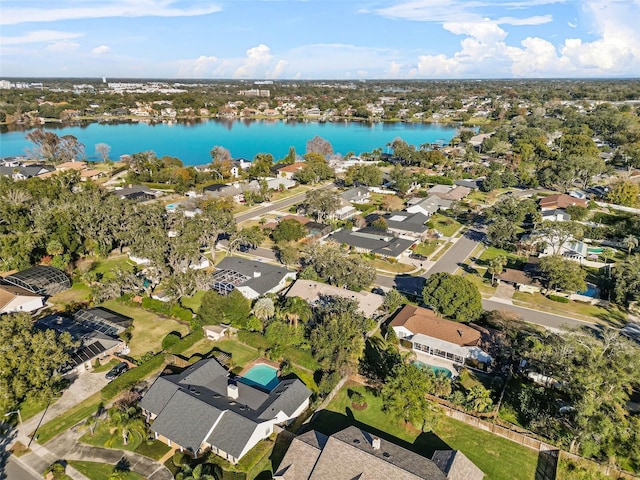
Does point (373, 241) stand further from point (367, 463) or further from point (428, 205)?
point (367, 463)

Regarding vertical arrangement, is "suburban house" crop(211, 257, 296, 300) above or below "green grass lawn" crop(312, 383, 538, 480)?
above

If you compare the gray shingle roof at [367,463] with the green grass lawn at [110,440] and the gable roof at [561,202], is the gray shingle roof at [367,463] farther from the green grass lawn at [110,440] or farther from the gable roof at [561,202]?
the gable roof at [561,202]

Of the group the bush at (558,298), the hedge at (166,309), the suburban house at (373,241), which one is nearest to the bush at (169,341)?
the hedge at (166,309)

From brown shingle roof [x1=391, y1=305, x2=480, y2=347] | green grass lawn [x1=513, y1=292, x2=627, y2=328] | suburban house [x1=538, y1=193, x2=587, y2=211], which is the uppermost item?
suburban house [x1=538, y1=193, x2=587, y2=211]

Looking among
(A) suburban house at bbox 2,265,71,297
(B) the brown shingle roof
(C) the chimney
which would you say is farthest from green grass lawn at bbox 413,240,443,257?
(A) suburban house at bbox 2,265,71,297

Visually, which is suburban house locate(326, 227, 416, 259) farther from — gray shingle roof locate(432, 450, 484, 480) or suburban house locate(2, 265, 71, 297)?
suburban house locate(2, 265, 71, 297)

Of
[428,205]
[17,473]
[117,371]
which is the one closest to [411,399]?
[117,371]
